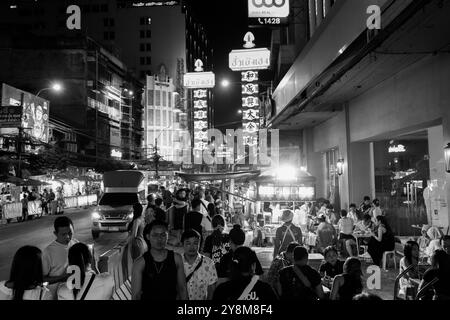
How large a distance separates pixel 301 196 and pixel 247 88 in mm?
15101

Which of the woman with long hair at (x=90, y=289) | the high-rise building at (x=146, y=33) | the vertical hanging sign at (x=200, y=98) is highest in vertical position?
the high-rise building at (x=146, y=33)

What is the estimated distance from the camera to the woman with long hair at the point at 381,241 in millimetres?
10997

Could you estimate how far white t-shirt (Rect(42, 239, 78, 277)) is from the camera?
5.41m

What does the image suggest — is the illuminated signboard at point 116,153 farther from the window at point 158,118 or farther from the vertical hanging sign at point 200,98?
the vertical hanging sign at point 200,98

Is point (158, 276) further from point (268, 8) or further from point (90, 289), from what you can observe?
point (268, 8)

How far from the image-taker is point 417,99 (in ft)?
40.7

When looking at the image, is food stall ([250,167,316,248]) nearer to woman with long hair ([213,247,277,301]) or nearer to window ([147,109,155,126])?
woman with long hair ([213,247,277,301])

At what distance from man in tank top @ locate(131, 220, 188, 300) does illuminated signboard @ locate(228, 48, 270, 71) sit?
25.7m

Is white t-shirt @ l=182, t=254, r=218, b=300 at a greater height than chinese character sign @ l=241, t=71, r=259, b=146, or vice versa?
chinese character sign @ l=241, t=71, r=259, b=146

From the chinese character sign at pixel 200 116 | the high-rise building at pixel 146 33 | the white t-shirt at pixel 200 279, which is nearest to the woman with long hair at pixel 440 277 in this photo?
the white t-shirt at pixel 200 279

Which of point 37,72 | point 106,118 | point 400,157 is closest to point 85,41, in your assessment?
point 37,72

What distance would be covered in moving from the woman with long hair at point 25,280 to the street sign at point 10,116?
26.0 m

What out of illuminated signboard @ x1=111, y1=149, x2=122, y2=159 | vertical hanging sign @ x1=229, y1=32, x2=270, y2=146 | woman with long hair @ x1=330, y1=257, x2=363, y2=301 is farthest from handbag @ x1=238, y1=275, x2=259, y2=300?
illuminated signboard @ x1=111, y1=149, x2=122, y2=159

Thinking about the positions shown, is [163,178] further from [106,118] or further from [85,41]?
[85,41]
